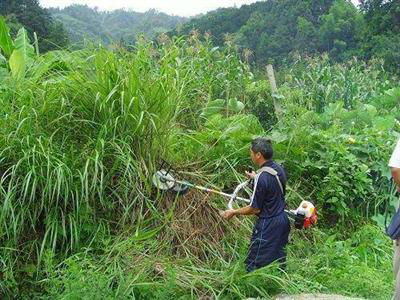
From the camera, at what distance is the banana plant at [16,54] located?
568 cm

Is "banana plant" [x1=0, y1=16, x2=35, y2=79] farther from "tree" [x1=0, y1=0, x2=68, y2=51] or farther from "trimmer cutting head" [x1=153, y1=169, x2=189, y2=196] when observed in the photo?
"tree" [x1=0, y1=0, x2=68, y2=51]

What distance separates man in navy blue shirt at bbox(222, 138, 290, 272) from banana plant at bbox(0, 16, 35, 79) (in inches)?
92.6

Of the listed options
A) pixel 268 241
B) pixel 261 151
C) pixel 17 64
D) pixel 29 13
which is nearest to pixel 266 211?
pixel 268 241

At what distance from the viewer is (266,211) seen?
475cm

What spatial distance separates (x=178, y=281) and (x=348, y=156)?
283cm

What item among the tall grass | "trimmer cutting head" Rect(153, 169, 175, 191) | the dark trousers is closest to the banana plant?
the tall grass

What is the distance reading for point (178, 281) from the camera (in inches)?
175

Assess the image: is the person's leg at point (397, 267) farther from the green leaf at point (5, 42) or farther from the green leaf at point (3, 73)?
the green leaf at point (5, 42)

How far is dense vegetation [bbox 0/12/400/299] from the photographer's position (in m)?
4.57

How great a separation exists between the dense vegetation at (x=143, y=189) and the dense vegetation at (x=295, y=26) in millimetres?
30981

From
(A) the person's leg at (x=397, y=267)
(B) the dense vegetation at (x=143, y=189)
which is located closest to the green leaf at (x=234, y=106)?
(B) the dense vegetation at (x=143, y=189)

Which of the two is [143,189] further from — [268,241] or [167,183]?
[268,241]

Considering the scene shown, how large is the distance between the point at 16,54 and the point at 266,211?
2862 millimetres

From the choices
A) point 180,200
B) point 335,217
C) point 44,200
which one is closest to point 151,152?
point 180,200
